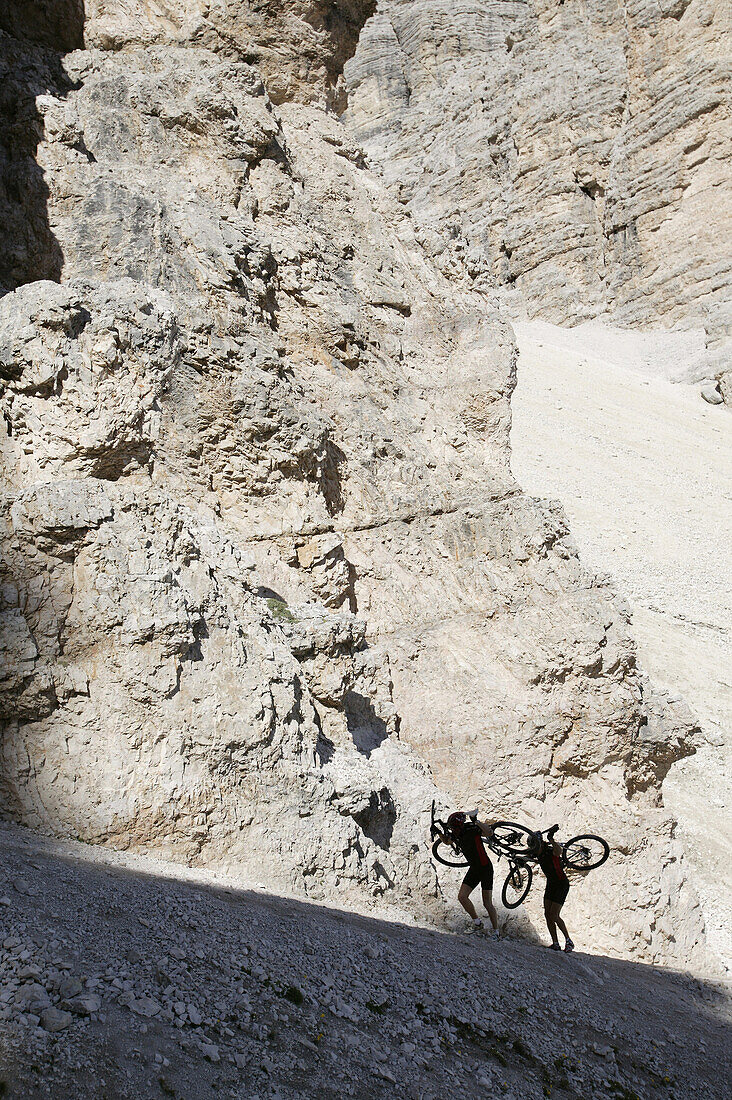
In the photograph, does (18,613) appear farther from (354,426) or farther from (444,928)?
(354,426)

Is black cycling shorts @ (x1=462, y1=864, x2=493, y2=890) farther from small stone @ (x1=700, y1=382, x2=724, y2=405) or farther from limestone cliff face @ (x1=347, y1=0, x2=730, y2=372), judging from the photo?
limestone cliff face @ (x1=347, y1=0, x2=730, y2=372)

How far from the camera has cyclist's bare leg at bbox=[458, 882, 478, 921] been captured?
6.31 metres

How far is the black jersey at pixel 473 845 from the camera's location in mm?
6320

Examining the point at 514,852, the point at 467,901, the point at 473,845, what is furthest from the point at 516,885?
the point at 473,845

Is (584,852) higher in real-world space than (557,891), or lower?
higher

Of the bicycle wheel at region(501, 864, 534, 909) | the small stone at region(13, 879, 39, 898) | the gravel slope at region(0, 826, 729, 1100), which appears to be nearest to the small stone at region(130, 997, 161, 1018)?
the gravel slope at region(0, 826, 729, 1100)

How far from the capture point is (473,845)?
6332mm

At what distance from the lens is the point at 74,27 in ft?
31.2

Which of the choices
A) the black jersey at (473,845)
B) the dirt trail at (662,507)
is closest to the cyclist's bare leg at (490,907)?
the black jersey at (473,845)

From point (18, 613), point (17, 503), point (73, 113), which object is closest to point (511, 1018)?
point (18, 613)

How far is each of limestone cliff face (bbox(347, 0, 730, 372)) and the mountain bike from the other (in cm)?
3160

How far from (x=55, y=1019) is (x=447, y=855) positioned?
13.6ft

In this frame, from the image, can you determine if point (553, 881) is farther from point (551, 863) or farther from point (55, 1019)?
point (55, 1019)

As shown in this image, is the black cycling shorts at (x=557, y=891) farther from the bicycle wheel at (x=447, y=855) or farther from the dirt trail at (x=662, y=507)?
the dirt trail at (x=662, y=507)
